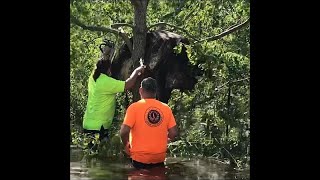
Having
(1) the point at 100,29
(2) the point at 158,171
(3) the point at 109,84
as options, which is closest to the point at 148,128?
(2) the point at 158,171

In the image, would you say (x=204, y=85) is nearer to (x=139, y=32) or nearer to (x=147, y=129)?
(x=139, y=32)

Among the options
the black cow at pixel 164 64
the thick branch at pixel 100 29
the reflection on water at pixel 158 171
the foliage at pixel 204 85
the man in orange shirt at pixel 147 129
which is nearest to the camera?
the man in orange shirt at pixel 147 129

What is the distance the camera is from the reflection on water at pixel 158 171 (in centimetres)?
565

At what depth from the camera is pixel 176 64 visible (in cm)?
855

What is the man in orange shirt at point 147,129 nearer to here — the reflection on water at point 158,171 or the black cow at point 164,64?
the reflection on water at point 158,171

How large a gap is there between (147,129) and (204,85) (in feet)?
11.0

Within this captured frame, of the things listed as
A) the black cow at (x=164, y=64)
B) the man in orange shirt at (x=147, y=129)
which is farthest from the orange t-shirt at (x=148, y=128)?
the black cow at (x=164, y=64)

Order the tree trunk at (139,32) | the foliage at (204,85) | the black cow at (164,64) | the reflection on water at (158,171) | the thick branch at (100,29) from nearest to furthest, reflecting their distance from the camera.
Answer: the reflection on water at (158,171), the thick branch at (100,29), the foliage at (204,85), the tree trunk at (139,32), the black cow at (164,64)

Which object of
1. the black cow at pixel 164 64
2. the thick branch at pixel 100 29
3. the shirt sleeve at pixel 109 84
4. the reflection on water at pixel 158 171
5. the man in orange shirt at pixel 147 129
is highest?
the thick branch at pixel 100 29

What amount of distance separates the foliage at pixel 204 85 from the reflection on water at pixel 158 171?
1.41 ft

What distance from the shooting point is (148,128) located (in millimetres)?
5336

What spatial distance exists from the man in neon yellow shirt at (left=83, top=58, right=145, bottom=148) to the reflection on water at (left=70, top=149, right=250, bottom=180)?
1.62 feet
